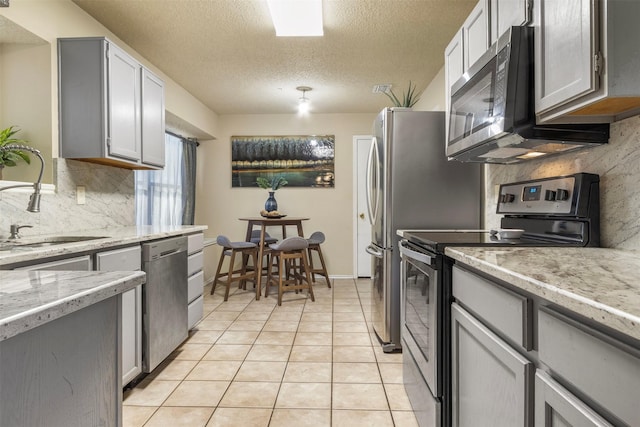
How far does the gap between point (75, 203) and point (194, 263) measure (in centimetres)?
92

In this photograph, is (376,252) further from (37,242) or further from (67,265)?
(37,242)

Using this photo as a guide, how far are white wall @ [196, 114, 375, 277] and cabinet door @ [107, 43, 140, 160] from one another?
2.72 meters

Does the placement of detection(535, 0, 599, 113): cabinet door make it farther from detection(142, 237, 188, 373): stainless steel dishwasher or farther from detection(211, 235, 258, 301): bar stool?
detection(211, 235, 258, 301): bar stool

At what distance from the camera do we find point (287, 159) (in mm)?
5434

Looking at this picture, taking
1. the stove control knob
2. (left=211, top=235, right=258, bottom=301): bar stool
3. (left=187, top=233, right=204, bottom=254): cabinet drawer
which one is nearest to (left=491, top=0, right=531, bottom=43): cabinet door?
the stove control knob

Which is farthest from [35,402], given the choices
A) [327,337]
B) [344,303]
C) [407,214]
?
A: [344,303]

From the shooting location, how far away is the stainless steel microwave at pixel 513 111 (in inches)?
54.1

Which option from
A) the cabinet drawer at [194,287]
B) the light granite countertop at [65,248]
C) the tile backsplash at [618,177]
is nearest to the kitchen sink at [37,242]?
the light granite countertop at [65,248]

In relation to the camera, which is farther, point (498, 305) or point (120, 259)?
point (120, 259)

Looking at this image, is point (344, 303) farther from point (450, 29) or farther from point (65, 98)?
point (65, 98)

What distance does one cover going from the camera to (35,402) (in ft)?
2.12

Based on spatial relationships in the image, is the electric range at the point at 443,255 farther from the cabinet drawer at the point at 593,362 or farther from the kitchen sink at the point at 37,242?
the kitchen sink at the point at 37,242

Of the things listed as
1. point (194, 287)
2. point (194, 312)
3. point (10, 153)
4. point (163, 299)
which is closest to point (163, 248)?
point (163, 299)

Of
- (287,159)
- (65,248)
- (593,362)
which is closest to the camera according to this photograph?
(593,362)
